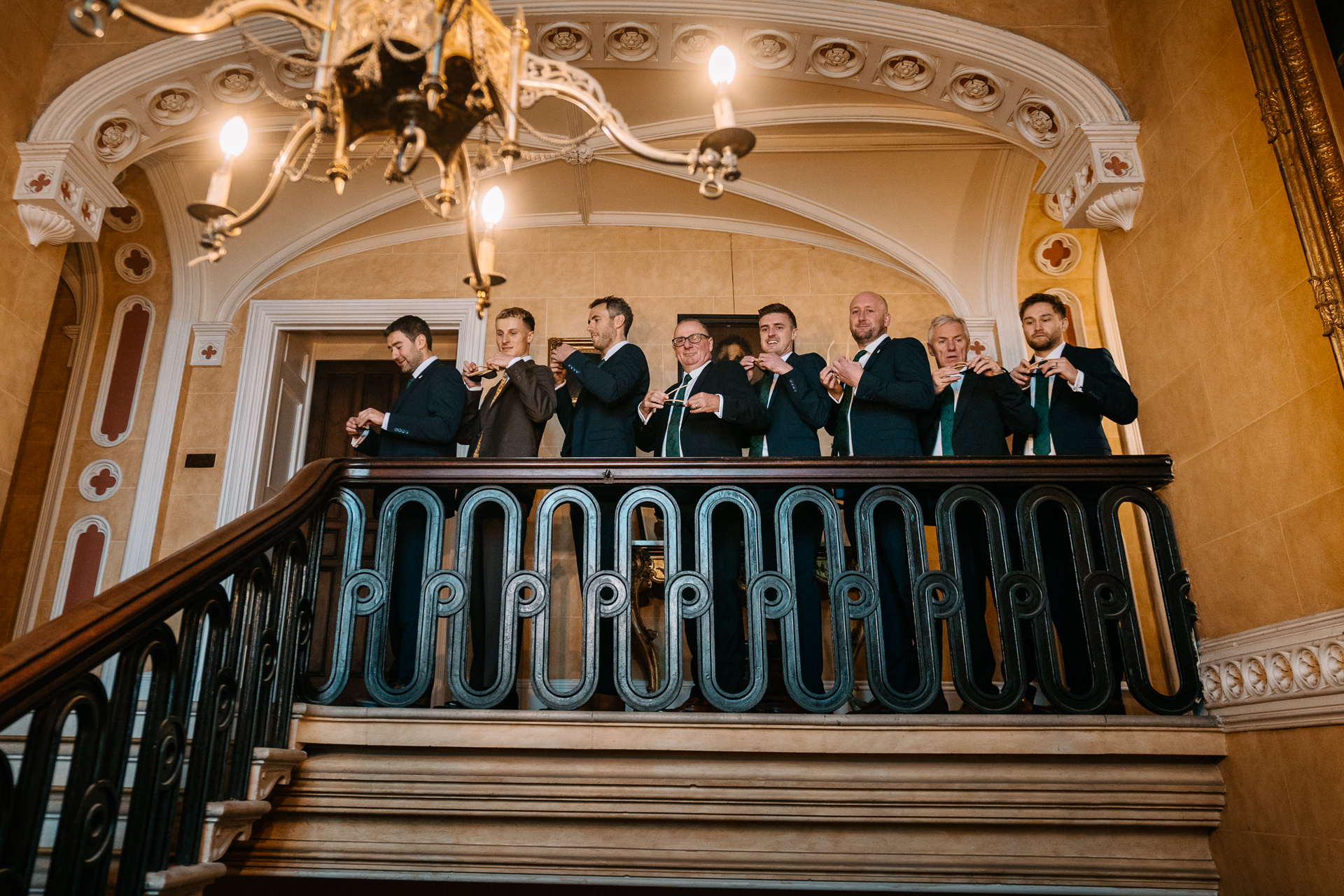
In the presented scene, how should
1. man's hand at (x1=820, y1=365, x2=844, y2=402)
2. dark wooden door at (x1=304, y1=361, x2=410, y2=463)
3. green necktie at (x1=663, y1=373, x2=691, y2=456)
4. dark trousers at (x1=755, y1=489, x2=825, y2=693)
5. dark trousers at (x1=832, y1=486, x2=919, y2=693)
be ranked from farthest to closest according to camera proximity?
dark wooden door at (x1=304, y1=361, x2=410, y2=463) < green necktie at (x1=663, y1=373, x2=691, y2=456) < man's hand at (x1=820, y1=365, x2=844, y2=402) < dark trousers at (x1=832, y1=486, x2=919, y2=693) < dark trousers at (x1=755, y1=489, x2=825, y2=693)

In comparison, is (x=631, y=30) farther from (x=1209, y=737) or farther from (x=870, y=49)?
(x=1209, y=737)

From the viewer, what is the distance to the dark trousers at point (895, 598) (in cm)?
337

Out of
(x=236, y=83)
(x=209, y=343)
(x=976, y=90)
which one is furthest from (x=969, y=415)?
(x=209, y=343)

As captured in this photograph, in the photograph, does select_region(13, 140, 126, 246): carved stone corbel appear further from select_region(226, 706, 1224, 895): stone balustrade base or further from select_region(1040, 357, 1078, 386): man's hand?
select_region(1040, 357, 1078, 386): man's hand

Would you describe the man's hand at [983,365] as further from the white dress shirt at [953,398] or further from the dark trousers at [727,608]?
the dark trousers at [727,608]

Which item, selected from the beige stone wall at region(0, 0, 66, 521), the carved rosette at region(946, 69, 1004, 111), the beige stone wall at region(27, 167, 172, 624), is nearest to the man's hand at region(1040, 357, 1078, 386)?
the carved rosette at region(946, 69, 1004, 111)

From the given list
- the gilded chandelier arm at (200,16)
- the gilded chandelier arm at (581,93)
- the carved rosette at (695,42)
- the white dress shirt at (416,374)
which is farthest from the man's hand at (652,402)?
the gilded chandelier arm at (200,16)

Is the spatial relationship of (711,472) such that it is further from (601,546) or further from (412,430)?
(412,430)

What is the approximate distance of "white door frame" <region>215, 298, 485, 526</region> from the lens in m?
6.07

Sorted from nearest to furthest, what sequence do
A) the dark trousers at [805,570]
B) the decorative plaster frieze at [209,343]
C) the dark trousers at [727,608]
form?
1. the dark trousers at [805,570]
2. the dark trousers at [727,608]
3. the decorative plaster frieze at [209,343]

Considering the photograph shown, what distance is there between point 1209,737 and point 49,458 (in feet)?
22.5

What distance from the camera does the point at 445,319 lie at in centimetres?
644

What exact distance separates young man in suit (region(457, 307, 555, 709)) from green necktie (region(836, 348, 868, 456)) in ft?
4.10

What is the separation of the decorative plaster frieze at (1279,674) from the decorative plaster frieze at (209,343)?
5827mm
